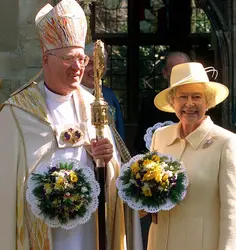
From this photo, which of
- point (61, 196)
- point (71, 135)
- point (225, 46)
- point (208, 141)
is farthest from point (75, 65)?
point (225, 46)

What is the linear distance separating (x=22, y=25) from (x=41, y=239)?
2.97 metres

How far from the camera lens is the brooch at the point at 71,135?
482cm

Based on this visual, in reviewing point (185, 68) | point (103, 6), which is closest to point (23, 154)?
point (185, 68)

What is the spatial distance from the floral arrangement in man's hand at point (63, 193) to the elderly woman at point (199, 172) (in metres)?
0.45

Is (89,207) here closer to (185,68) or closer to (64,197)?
(64,197)

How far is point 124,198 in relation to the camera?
4.57 meters

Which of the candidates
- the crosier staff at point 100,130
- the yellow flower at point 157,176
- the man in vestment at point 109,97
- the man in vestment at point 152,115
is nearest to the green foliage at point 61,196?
the crosier staff at point 100,130

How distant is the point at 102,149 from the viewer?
4711mm

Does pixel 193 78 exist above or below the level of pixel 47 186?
above

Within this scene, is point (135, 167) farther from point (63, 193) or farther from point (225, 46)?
point (225, 46)

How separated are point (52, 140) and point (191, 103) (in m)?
0.86

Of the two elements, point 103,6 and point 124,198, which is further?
point 103,6

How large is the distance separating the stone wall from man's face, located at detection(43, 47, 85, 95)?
7.97 feet

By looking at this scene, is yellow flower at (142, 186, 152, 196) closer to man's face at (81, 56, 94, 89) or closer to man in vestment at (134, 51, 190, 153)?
man's face at (81, 56, 94, 89)
